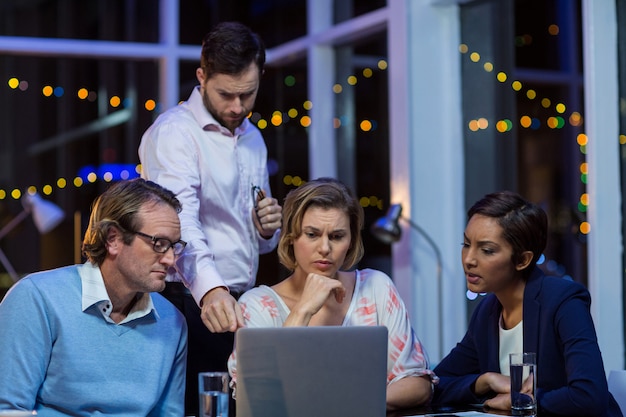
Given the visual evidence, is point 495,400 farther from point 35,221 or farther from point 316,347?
point 35,221

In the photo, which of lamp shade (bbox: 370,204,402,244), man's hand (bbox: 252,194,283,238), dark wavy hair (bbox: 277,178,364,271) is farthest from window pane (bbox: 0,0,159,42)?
dark wavy hair (bbox: 277,178,364,271)

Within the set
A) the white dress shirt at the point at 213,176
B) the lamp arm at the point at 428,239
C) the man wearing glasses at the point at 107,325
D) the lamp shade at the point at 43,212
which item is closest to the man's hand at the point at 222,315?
the man wearing glasses at the point at 107,325

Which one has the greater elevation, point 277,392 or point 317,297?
point 317,297

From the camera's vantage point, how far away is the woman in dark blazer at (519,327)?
2604mm

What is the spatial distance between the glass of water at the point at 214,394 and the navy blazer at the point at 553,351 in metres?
0.94

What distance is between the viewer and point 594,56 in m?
4.38

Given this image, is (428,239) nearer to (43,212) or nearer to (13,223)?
(43,212)

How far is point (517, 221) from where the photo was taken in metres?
2.91

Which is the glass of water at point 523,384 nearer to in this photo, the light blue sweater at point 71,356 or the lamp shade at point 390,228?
the light blue sweater at point 71,356

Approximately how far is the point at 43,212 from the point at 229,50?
3661mm

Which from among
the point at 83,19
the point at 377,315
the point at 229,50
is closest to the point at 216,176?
the point at 229,50

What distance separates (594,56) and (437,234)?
1431 mm

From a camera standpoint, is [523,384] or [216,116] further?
[216,116]

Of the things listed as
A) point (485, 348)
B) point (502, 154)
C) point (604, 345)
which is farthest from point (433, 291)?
point (485, 348)
